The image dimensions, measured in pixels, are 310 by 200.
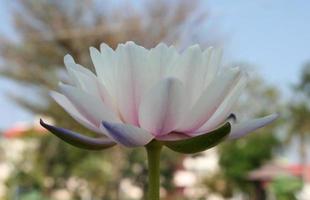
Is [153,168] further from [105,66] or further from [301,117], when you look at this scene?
[301,117]

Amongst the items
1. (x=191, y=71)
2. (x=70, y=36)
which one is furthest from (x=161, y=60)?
(x=70, y=36)

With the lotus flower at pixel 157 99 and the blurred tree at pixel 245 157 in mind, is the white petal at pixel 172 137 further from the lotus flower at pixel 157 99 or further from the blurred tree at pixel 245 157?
→ the blurred tree at pixel 245 157

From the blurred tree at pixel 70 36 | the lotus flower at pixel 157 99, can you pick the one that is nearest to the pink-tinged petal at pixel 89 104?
the lotus flower at pixel 157 99

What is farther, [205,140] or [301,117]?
[301,117]

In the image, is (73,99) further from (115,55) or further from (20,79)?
A: (20,79)

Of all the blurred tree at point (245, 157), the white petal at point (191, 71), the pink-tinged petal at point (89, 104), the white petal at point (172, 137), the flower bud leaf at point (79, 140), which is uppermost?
the blurred tree at point (245, 157)

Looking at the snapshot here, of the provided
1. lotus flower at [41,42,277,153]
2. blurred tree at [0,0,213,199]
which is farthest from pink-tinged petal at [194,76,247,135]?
blurred tree at [0,0,213,199]

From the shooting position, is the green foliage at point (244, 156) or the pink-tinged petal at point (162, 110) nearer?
the pink-tinged petal at point (162, 110)

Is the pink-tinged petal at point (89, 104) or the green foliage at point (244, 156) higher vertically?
the green foliage at point (244, 156)
